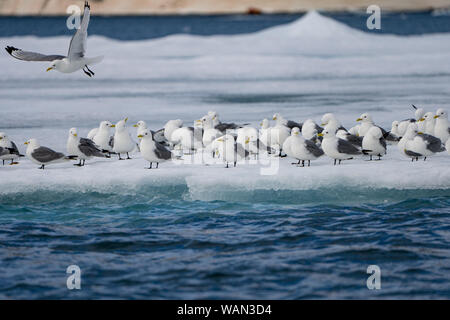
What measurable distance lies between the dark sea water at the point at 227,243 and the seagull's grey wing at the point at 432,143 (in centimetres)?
104

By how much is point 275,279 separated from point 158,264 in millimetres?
1067

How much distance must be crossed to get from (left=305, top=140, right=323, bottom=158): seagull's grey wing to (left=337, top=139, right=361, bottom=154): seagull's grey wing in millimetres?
254

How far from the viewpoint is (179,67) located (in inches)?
896

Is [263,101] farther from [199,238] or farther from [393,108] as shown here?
[199,238]

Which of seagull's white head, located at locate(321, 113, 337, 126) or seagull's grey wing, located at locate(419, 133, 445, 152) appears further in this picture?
seagull's white head, located at locate(321, 113, 337, 126)

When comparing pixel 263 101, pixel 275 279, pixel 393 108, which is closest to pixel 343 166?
pixel 275 279

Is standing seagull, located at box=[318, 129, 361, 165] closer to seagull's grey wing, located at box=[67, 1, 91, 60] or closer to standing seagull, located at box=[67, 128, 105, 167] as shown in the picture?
standing seagull, located at box=[67, 128, 105, 167]

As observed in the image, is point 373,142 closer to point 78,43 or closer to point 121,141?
point 121,141

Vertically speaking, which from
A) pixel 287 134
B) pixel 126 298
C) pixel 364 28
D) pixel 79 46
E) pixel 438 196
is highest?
pixel 364 28

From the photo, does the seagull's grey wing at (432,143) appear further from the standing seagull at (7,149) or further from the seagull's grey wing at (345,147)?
the standing seagull at (7,149)

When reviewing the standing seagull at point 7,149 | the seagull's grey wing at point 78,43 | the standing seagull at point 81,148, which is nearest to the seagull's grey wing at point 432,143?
the standing seagull at point 81,148

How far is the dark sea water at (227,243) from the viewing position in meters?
6.35

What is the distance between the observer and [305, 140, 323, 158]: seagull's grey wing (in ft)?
31.2

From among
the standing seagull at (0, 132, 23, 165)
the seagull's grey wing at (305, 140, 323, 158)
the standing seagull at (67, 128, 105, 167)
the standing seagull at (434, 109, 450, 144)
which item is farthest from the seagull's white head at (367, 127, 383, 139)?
the standing seagull at (0, 132, 23, 165)
